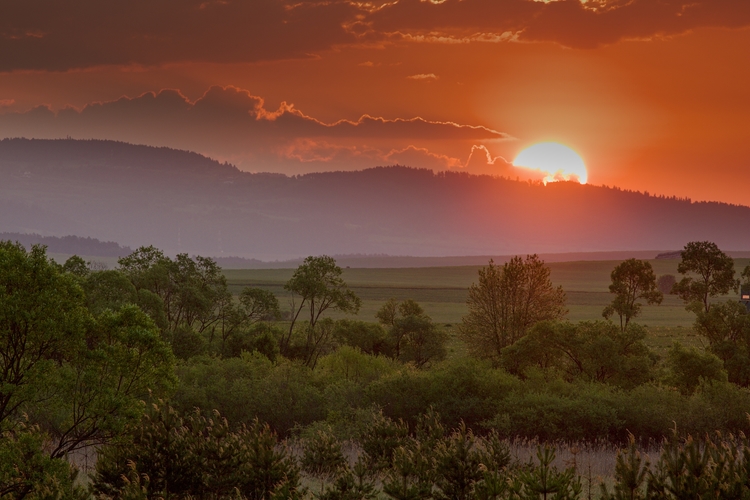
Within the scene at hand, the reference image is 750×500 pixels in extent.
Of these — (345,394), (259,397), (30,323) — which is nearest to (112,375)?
(30,323)

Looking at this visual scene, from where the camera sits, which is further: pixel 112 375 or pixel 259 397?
pixel 259 397

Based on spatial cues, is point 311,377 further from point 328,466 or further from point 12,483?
point 12,483

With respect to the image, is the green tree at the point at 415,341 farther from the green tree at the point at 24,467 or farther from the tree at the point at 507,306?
the green tree at the point at 24,467

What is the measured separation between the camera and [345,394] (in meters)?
50.8

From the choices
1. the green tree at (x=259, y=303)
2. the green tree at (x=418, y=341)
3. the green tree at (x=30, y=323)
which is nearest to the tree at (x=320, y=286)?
the green tree at (x=259, y=303)

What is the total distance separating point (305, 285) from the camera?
238 ft

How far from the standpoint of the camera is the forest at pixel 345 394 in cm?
2234

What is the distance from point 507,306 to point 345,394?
101 feet

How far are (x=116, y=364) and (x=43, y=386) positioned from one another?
2707 millimetres

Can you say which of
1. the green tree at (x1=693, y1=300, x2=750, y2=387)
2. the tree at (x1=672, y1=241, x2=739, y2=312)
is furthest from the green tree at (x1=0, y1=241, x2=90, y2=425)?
the tree at (x1=672, y1=241, x2=739, y2=312)

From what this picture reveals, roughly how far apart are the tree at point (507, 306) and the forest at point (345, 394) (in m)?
0.23

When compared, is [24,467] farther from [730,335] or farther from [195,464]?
[730,335]

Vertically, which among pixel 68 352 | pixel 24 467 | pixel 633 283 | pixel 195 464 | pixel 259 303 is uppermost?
pixel 633 283

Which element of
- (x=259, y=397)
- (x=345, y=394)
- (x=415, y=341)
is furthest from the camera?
(x=415, y=341)
